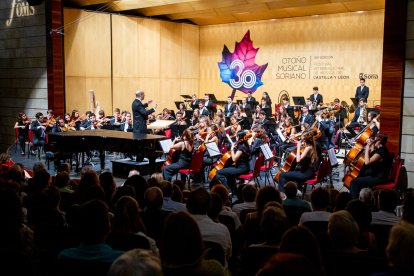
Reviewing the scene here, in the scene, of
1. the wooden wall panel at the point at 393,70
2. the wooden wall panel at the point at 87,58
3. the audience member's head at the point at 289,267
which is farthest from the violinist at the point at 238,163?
the wooden wall panel at the point at 87,58

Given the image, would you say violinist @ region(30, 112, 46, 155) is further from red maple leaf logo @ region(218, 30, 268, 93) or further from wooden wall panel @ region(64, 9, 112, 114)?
red maple leaf logo @ region(218, 30, 268, 93)

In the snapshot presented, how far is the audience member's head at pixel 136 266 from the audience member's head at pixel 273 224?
1508mm

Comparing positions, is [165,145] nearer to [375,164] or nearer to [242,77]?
[375,164]

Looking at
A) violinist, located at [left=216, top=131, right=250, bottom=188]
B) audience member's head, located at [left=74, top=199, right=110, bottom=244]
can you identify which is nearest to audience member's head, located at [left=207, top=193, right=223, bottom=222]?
audience member's head, located at [left=74, top=199, right=110, bottom=244]

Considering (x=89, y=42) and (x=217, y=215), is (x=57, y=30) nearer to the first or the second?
(x=89, y=42)

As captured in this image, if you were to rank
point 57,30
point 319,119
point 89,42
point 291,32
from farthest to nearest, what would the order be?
point 291,32, point 89,42, point 57,30, point 319,119

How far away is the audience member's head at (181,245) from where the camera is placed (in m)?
2.43

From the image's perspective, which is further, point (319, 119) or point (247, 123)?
point (247, 123)

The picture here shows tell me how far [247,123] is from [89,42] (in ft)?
25.9

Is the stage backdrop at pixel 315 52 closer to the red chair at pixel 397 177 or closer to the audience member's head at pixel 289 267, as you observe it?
the red chair at pixel 397 177

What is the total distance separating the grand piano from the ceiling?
25.6 feet

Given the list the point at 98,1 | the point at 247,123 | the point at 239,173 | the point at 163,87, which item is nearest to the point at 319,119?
the point at 247,123

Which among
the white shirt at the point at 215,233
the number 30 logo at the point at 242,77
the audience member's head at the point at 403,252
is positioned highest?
the number 30 logo at the point at 242,77

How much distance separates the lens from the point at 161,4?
57.0 ft
